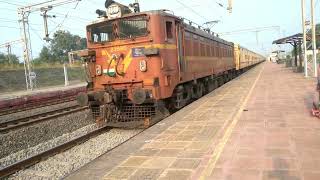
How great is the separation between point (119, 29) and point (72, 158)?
4360mm

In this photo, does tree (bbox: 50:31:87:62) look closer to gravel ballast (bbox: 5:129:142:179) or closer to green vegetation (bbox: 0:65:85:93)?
green vegetation (bbox: 0:65:85:93)

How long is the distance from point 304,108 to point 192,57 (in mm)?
4718

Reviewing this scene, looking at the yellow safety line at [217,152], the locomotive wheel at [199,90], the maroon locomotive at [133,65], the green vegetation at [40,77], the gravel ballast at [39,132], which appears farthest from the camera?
the green vegetation at [40,77]

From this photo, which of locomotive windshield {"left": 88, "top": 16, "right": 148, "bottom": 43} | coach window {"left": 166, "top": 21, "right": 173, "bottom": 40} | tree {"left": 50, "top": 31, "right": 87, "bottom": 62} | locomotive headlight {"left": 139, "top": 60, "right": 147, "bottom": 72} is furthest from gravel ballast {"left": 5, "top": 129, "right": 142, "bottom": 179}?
tree {"left": 50, "top": 31, "right": 87, "bottom": 62}

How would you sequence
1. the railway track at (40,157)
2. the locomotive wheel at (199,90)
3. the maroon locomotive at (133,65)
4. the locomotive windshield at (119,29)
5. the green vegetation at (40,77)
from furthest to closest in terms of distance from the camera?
the green vegetation at (40,77) < the locomotive wheel at (199,90) < the locomotive windshield at (119,29) < the maroon locomotive at (133,65) < the railway track at (40,157)

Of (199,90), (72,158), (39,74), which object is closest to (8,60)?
(39,74)

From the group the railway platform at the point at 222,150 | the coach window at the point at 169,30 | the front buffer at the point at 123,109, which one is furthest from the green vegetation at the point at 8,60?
the railway platform at the point at 222,150

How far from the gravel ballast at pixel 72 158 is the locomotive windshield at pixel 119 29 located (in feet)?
8.97

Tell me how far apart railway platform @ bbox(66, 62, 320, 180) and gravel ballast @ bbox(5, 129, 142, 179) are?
1047mm

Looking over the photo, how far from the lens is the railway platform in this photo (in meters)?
5.02

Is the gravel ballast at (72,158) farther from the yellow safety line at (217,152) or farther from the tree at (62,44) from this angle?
the tree at (62,44)

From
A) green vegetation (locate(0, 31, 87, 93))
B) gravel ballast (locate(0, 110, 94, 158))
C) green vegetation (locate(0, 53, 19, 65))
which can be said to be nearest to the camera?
gravel ballast (locate(0, 110, 94, 158))

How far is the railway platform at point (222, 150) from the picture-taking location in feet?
16.5

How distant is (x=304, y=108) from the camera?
9.70m
